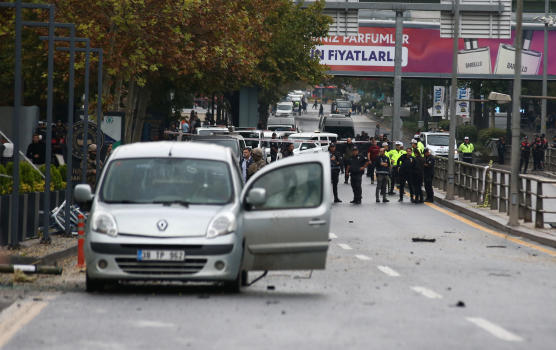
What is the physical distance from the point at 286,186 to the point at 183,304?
2.24 metres

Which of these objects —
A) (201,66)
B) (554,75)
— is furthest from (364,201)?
(554,75)

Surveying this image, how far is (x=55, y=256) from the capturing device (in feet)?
59.4

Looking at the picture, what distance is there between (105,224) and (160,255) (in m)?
0.69

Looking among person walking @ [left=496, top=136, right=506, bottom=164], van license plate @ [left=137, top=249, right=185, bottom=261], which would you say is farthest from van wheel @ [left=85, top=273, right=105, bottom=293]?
person walking @ [left=496, top=136, right=506, bottom=164]

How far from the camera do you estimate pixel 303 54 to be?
60094mm

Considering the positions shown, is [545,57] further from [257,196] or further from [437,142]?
[257,196]

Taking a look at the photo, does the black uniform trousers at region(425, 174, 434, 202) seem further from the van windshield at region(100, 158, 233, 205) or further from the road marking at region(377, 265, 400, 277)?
the van windshield at region(100, 158, 233, 205)

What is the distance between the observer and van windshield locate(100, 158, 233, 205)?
42.8ft

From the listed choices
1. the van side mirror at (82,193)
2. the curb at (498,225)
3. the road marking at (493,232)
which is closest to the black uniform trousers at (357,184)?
the road marking at (493,232)

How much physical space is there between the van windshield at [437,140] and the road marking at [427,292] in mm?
46665

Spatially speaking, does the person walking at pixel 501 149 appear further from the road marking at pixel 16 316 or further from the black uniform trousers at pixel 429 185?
the road marking at pixel 16 316

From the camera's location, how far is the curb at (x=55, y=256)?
17191mm

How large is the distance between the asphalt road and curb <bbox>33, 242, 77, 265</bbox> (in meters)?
1.49

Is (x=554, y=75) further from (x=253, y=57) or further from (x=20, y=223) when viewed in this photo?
(x=20, y=223)
